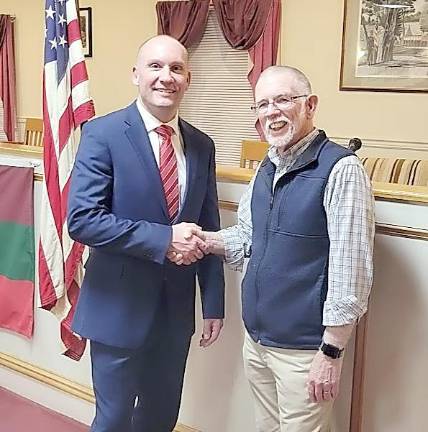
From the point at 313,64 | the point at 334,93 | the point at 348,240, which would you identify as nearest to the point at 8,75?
the point at 313,64

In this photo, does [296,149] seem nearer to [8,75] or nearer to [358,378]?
[358,378]

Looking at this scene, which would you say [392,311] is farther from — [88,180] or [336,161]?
[88,180]

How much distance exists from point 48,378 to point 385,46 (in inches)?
133

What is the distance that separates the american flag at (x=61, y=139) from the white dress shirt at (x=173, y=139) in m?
0.55

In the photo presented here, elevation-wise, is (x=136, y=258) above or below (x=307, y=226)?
below

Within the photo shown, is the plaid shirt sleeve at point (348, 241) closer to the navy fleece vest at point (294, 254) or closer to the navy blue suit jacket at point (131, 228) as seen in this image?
the navy fleece vest at point (294, 254)

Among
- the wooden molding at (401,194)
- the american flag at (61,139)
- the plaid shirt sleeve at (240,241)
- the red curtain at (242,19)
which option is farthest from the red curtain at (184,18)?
the wooden molding at (401,194)

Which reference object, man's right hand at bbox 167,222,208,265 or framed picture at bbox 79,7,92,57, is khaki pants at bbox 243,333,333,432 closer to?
man's right hand at bbox 167,222,208,265

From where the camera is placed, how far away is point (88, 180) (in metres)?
1.77

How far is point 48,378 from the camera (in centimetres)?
286

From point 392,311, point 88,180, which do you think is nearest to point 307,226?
point 392,311

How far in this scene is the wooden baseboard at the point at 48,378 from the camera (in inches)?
108

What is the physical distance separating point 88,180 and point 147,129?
0.22m

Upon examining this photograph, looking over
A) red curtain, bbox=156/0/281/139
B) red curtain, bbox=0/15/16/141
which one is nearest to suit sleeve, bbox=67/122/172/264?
red curtain, bbox=156/0/281/139
